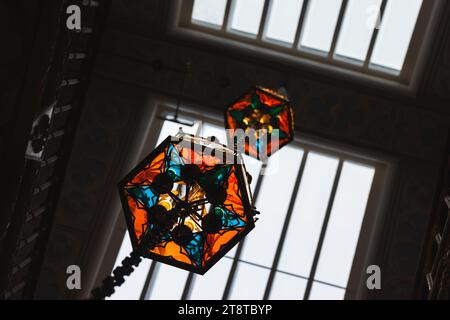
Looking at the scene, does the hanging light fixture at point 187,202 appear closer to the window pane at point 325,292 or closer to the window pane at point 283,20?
the window pane at point 325,292

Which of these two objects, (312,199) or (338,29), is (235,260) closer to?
(312,199)

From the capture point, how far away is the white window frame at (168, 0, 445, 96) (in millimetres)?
7660

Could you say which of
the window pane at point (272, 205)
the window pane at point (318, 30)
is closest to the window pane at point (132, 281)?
the window pane at point (272, 205)

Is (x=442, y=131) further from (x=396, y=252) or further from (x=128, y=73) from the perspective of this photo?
(x=128, y=73)

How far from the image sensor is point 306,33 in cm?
810

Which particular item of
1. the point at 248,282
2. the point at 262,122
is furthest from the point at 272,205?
the point at 262,122

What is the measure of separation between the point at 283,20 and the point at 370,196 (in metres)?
2.22

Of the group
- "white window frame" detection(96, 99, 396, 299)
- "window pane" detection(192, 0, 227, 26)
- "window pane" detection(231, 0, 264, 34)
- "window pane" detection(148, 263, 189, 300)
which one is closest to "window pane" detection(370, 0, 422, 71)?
"white window frame" detection(96, 99, 396, 299)

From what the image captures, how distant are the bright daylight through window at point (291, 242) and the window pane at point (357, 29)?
1177 mm

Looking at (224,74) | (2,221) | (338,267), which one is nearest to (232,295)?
(338,267)

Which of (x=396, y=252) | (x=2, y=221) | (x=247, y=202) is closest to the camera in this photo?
(x=247, y=202)

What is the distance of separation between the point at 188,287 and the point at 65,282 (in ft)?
4.41

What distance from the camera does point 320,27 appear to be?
809 centimetres

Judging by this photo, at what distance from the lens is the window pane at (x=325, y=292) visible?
7906 millimetres
